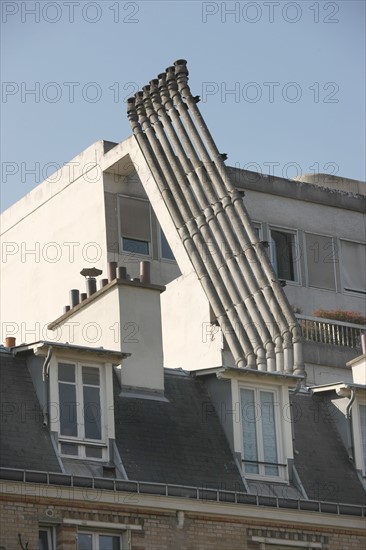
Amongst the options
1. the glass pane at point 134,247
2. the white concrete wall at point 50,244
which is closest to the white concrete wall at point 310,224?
the glass pane at point 134,247

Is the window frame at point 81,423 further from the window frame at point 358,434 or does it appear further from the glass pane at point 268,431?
the window frame at point 358,434

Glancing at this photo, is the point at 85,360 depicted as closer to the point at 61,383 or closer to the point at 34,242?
the point at 61,383

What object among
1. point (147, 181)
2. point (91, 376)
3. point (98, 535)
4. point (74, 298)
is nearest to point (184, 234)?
point (147, 181)

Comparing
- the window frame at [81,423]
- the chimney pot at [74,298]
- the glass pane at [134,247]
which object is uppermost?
the glass pane at [134,247]

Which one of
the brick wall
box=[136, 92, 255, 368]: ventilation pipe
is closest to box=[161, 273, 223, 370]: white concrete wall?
box=[136, 92, 255, 368]: ventilation pipe

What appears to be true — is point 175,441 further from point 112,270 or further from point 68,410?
point 112,270

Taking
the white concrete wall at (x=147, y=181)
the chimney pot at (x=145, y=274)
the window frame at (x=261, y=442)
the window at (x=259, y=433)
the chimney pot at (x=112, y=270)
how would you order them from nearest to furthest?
the window frame at (x=261, y=442) → the window at (x=259, y=433) → the chimney pot at (x=145, y=274) → the chimney pot at (x=112, y=270) → the white concrete wall at (x=147, y=181)

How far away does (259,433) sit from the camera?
31.0m

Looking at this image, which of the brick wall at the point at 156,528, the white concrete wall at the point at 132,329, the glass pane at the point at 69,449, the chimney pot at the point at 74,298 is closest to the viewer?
the brick wall at the point at 156,528

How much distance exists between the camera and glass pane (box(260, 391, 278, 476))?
30812mm

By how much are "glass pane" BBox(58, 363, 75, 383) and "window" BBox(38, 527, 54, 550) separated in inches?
116

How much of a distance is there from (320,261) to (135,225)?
223 inches

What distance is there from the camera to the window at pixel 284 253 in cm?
4731

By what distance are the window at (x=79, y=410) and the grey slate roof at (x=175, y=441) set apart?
0.50 metres
